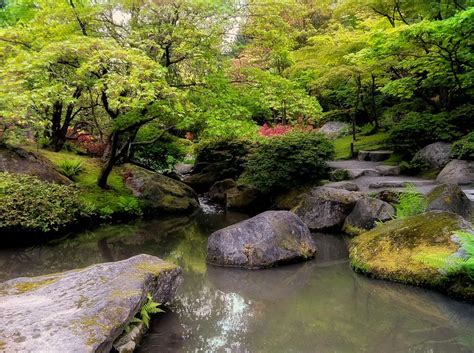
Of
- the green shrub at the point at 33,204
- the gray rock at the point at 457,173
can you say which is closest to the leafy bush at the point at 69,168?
the green shrub at the point at 33,204

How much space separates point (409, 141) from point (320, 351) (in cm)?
1270

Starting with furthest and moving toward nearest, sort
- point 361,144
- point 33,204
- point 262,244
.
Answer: point 361,144 → point 33,204 → point 262,244

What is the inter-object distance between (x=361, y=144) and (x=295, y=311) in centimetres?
1506

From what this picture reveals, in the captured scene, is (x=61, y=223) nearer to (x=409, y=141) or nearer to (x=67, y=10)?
(x=67, y=10)

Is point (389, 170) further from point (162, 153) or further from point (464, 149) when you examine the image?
point (162, 153)

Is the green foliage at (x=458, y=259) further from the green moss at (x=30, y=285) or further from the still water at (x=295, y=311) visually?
the green moss at (x=30, y=285)

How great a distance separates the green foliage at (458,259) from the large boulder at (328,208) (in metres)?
4.61

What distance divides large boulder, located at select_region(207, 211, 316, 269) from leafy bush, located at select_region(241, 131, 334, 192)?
4.38 meters

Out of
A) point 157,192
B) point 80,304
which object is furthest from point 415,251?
point 157,192

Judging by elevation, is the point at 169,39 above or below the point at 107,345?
above

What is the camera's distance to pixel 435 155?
13883 mm

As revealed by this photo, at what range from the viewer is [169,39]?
9.72 m

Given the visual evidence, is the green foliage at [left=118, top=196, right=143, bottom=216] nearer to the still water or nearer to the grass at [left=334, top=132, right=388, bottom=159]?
the still water

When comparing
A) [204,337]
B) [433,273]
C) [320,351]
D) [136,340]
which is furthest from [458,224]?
[136,340]
